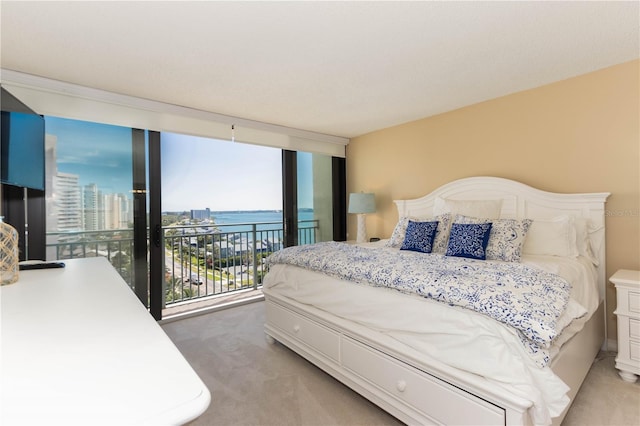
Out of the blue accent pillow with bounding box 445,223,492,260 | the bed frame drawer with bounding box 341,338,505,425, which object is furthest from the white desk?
the blue accent pillow with bounding box 445,223,492,260

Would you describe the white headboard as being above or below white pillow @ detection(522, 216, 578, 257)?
above

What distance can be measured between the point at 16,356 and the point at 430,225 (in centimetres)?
292

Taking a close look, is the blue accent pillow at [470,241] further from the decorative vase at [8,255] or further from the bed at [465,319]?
the decorative vase at [8,255]

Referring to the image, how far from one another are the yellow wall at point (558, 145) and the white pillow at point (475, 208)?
414 mm

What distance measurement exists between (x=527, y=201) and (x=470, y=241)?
36.4 inches

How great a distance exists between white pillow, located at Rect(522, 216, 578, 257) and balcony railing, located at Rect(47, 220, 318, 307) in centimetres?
292

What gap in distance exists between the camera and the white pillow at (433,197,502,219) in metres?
2.92

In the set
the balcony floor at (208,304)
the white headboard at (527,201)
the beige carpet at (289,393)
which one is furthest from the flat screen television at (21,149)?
the white headboard at (527,201)

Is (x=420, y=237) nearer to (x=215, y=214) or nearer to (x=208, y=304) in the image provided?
(x=215, y=214)

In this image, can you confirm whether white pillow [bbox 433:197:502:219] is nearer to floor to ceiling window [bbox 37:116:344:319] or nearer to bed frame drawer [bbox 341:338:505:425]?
bed frame drawer [bbox 341:338:505:425]

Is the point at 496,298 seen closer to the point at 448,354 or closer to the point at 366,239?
the point at 448,354

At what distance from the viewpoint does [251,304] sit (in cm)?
399

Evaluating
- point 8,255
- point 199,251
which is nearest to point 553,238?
point 8,255

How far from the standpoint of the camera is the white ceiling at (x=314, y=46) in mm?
1758
